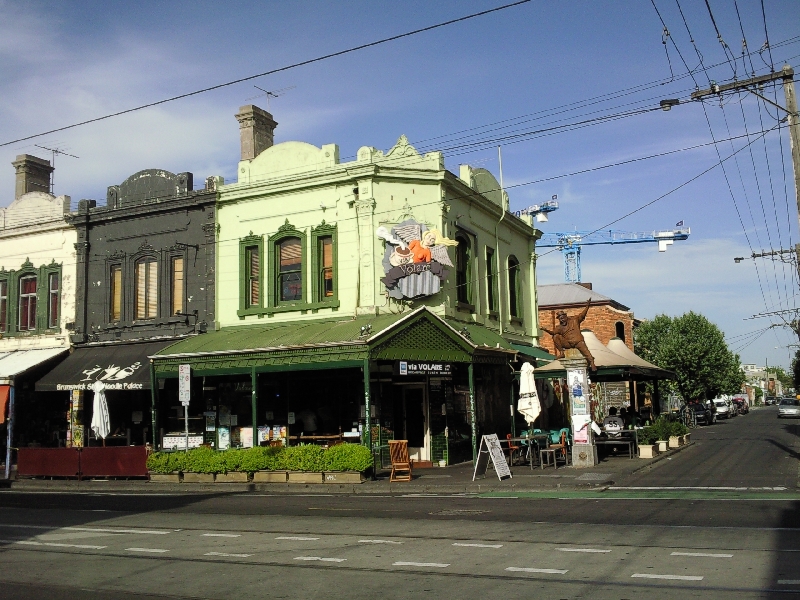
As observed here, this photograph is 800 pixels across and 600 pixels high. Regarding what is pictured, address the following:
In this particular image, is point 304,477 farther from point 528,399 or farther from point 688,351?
point 688,351

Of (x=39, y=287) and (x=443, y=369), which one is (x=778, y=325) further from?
(x=39, y=287)

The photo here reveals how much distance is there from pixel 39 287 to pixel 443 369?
15.6 meters

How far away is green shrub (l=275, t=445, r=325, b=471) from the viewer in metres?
20.1

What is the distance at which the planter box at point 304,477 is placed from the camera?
20016 mm

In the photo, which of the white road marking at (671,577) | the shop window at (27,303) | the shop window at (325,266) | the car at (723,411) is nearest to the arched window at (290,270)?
the shop window at (325,266)

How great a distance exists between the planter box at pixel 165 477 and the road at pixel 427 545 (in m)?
4.38

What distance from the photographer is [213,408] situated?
81.8 feet

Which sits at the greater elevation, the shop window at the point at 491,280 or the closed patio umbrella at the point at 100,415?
the shop window at the point at 491,280

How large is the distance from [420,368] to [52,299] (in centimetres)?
1479

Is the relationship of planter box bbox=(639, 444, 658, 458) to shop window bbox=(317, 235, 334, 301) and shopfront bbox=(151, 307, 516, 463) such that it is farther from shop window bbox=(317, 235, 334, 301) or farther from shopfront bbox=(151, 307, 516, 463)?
shop window bbox=(317, 235, 334, 301)

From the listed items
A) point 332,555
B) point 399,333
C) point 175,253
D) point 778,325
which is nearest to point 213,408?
point 175,253

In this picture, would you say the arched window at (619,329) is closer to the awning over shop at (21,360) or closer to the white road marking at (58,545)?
the awning over shop at (21,360)

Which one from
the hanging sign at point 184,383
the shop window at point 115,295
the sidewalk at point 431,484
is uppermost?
the shop window at point 115,295

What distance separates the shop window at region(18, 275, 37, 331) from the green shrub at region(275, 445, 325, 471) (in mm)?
13176
